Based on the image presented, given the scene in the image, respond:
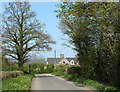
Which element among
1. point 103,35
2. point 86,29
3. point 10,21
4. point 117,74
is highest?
point 10,21

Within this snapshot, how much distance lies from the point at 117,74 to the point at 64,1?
813 centimetres

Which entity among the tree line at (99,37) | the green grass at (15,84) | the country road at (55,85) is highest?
the tree line at (99,37)

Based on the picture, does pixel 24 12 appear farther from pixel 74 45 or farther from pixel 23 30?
pixel 74 45

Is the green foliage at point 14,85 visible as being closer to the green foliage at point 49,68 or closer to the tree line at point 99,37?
the tree line at point 99,37

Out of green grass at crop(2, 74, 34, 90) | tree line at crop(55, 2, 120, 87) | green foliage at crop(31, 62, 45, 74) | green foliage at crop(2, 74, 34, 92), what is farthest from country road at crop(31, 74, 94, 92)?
green foliage at crop(31, 62, 45, 74)

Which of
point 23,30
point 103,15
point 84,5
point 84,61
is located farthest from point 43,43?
point 103,15

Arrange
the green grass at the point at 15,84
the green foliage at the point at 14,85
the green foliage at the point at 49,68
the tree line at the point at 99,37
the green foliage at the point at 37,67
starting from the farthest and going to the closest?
the green foliage at the point at 49,68 → the green foliage at the point at 37,67 → the tree line at the point at 99,37 → the green grass at the point at 15,84 → the green foliage at the point at 14,85

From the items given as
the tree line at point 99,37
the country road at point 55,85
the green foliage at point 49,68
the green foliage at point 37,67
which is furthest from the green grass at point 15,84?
the green foliage at point 49,68

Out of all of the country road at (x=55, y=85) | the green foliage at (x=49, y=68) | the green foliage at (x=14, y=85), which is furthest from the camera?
the green foliage at (x=49, y=68)

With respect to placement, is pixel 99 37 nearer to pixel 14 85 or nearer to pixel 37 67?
pixel 14 85

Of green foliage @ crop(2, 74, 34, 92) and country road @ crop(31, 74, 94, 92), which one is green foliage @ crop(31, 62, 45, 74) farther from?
green foliage @ crop(2, 74, 34, 92)

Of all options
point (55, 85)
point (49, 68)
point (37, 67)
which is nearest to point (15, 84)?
point (55, 85)

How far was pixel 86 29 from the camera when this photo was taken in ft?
56.9

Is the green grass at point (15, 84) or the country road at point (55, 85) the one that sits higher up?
the green grass at point (15, 84)
